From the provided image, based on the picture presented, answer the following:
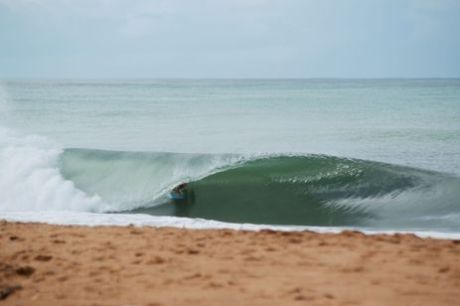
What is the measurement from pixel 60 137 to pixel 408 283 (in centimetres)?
1833

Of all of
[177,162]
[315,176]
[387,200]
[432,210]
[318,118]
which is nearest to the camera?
[432,210]

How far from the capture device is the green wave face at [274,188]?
10000mm

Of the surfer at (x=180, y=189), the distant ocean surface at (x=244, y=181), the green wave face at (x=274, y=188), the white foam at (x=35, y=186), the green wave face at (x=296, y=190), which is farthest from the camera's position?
the surfer at (x=180, y=189)

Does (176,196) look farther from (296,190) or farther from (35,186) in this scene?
(35,186)

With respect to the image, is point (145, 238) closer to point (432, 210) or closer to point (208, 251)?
point (208, 251)

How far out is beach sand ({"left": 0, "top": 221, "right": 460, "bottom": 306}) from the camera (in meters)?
4.48

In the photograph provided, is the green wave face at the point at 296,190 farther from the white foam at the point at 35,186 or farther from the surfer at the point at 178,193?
the white foam at the point at 35,186

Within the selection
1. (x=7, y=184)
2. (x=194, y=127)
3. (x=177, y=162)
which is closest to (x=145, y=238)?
(x=7, y=184)

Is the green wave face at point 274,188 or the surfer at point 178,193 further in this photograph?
the surfer at point 178,193

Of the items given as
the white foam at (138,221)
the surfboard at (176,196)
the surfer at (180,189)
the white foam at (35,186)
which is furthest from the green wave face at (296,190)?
the white foam at (35,186)

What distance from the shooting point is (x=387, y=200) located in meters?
10.9

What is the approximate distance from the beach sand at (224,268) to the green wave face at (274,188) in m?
3.05

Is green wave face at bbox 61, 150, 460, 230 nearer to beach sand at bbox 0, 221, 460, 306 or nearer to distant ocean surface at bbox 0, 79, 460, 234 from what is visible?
distant ocean surface at bbox 0, 79, 460, 234

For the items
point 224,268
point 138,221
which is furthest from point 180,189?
point 224,268
